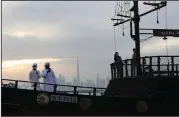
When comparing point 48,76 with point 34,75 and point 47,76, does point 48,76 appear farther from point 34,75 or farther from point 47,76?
point 34,75

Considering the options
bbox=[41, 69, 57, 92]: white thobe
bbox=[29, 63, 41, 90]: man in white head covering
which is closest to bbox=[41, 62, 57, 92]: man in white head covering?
bbox=[41, 69, 57, 92]: white thobe

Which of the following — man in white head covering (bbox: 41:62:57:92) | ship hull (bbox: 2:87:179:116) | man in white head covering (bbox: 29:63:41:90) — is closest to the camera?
ship hull (bbox: 2:87:179:116)

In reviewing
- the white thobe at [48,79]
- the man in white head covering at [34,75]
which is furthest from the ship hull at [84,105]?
the man in white head covering at [34,75]

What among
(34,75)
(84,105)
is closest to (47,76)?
(34,75)

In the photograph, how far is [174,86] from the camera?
38.6 feet

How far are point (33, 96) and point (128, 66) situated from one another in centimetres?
328

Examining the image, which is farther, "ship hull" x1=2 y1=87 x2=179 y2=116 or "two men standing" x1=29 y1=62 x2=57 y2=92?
"two men standing" x1=29 y1=62 x2=57 y2=92

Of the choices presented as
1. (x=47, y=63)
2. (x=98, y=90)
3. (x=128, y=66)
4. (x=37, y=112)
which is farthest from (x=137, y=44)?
(x=37, y=112)

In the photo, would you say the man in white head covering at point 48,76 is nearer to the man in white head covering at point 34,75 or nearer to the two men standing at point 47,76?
the two men standing at point 47,76

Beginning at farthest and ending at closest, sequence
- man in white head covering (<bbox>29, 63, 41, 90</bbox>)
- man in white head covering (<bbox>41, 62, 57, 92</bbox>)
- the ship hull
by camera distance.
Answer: man in white head covering (<bbox>29, 63, 41, 90</bbox>)
man in white head covering (<bbox>41, 62, 57, 92</bbox>)
the ship hull

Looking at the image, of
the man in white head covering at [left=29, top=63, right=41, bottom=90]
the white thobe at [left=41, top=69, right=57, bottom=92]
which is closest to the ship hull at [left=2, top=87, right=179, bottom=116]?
the white thobe at [left=41, top=69, right=57, bottom=92]

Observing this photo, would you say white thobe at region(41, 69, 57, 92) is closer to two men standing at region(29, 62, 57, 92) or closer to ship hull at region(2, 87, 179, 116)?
two men standing at region(29, 62, 57, 92)

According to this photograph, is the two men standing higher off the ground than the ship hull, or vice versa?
the two men standing

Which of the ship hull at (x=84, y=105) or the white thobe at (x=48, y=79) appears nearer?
the ship hull at (x=84, y=105)
